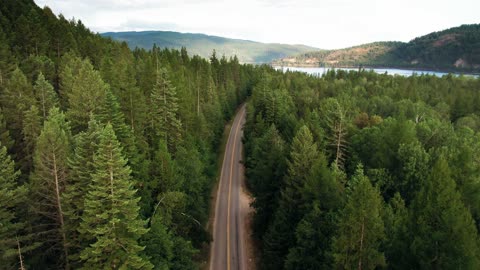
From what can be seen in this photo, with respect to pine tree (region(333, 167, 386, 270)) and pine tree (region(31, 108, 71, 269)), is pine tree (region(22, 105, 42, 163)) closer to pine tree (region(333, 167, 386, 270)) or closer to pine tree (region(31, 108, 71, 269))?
pine tree (region(31, 108, 71, 269))

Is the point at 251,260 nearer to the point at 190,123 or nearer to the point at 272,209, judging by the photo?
the point at 272,209

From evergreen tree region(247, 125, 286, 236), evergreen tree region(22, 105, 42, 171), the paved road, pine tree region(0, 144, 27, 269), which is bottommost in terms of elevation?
the paved road

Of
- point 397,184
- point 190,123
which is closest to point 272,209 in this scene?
point 397,184

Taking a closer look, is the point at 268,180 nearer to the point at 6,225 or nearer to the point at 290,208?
the point at 290,208

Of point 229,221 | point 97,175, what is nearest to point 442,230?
point 97,175

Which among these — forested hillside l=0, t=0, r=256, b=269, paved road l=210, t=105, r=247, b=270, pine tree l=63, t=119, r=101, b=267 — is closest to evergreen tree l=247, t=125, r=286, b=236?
paved road l=210, t=105, r=247, b=270

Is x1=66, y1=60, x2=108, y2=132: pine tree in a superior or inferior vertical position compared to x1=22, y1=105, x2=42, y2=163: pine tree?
superior

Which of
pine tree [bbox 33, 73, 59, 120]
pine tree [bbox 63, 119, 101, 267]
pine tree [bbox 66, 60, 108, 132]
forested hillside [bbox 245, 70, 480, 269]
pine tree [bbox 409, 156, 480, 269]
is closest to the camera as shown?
pine tree [bbox 409, 156, 480, 269]
